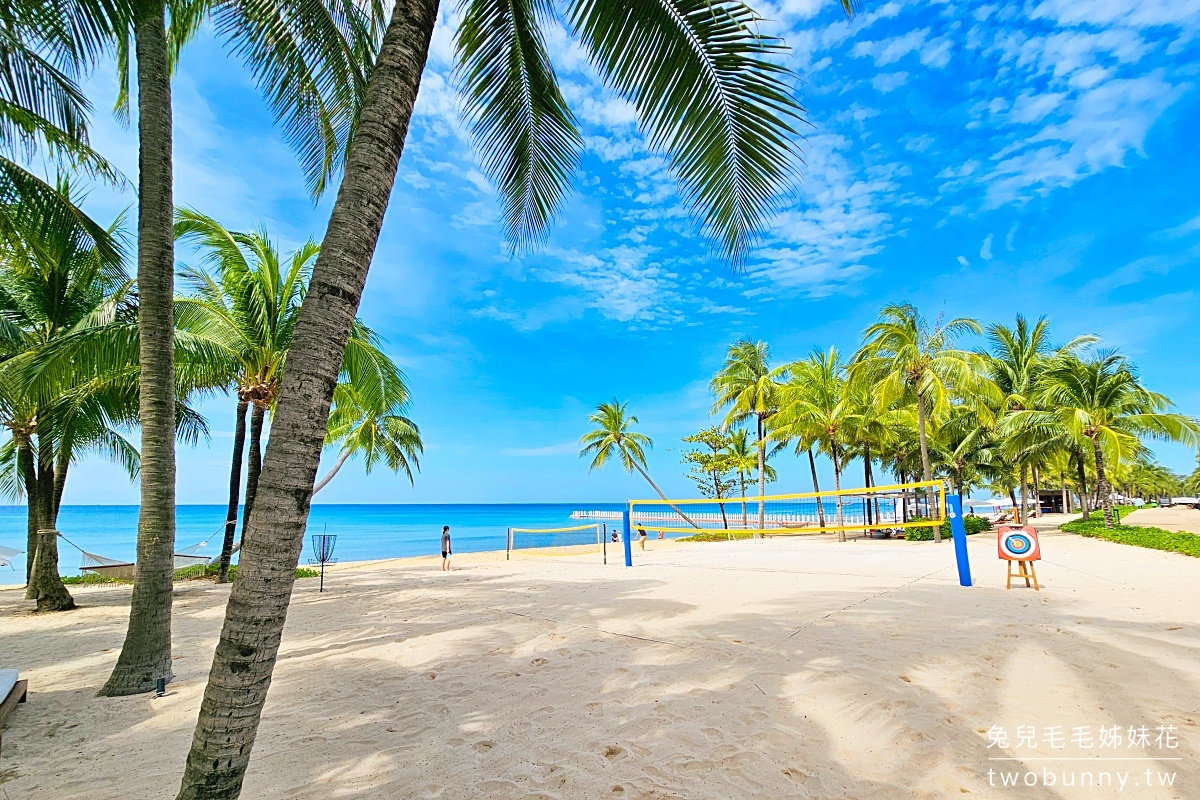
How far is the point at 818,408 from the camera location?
21.2 metres

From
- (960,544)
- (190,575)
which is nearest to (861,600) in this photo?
(960,544)

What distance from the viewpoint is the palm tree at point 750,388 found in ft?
74.6

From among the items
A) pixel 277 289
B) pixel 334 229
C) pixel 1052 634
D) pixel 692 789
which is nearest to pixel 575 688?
pixel 692 789

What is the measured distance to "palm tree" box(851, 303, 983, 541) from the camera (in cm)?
1532

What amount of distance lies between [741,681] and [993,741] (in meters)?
1.44

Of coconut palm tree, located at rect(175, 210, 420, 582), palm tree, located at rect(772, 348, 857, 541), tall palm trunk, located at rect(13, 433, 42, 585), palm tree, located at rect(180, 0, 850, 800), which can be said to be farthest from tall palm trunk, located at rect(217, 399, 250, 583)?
palm tree, located at rect(772, 348, 857, 541)

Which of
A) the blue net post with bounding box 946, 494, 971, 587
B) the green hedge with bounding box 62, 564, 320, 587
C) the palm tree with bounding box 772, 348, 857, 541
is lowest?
the green hedge with bounding box 62, 564, 320, 587

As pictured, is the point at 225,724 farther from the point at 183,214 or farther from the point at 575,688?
the point at 183,214

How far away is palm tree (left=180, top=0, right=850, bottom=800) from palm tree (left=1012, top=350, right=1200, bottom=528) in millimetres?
→ 16830

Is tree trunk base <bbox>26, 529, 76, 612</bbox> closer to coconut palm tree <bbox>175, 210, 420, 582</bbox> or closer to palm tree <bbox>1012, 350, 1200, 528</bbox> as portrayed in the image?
coconut palm tree <bbox>175, 210, 420, 582</bbox>

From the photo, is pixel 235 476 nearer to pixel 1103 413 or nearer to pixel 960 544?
pixel 960 544

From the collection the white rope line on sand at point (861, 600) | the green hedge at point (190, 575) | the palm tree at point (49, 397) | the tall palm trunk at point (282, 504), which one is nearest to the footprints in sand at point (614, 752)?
the tall palm trunk at point (282, 504)

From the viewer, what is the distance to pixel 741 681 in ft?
12.5

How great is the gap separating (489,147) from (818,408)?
1930 cm
